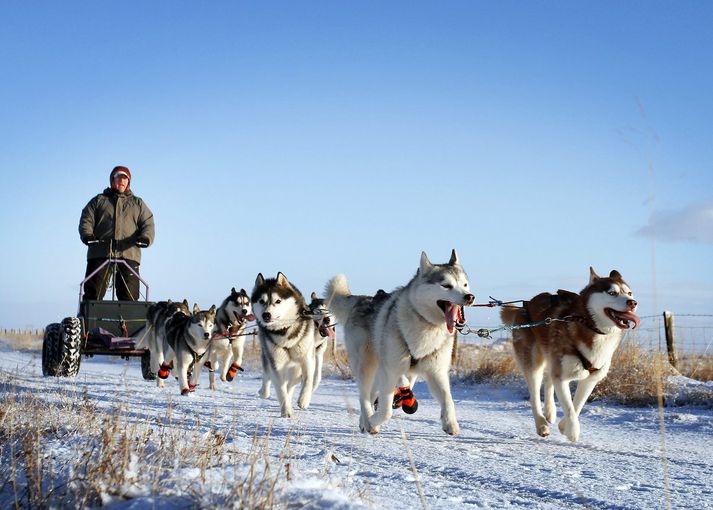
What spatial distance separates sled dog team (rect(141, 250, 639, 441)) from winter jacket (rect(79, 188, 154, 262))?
2829mm

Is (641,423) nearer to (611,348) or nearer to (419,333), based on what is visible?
(611,348)

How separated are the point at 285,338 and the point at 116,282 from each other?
4.46 meters

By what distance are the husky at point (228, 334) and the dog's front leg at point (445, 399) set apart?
14.6 ft

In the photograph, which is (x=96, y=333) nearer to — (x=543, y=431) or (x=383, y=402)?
(x=383, y=402)

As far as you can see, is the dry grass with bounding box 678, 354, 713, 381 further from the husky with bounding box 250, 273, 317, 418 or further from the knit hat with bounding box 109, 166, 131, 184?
the knit hat with bounding box 109, 166, 131, 184

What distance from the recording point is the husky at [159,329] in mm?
9695

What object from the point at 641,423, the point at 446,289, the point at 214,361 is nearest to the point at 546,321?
the point at 446,289

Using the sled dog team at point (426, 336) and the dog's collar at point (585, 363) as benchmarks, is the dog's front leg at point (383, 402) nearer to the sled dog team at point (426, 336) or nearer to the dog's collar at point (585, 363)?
the sled dog team at point (426, 336)

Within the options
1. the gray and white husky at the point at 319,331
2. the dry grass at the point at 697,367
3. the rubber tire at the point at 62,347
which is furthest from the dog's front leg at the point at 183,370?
the dry grass at the point at 697,367

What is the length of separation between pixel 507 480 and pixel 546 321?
2598 millimetres

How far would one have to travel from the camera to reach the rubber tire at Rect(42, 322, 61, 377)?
870 centimetres

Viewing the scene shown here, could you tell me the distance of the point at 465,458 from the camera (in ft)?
14.1

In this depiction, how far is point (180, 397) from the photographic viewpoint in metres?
7.88

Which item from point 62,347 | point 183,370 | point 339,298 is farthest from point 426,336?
point 62,347
